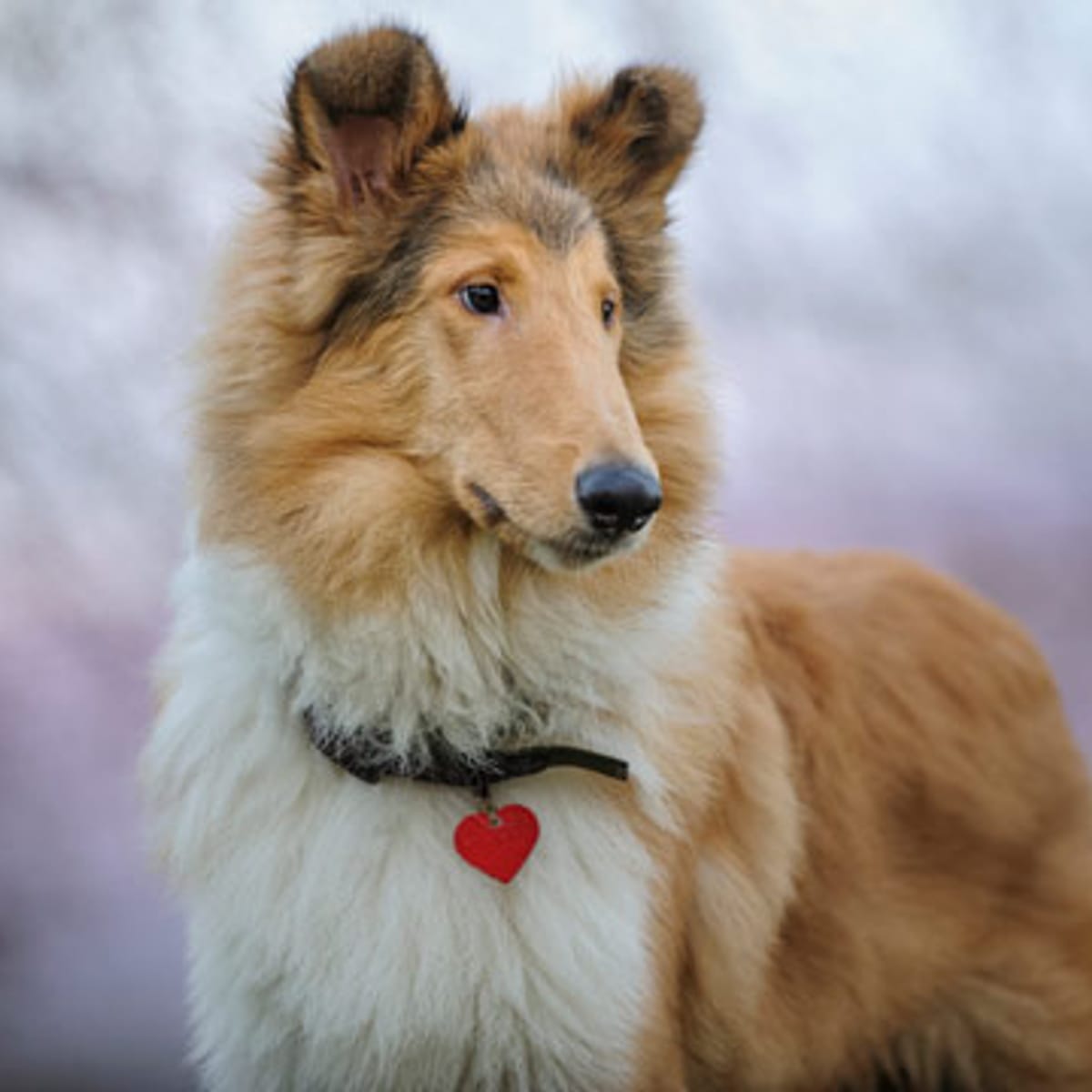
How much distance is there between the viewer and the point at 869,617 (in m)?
4.58

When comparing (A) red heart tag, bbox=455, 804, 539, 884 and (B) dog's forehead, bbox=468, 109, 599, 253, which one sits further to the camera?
(B) dog's forehead, bbox=468, 109, 599, 253

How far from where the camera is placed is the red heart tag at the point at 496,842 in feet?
11.6

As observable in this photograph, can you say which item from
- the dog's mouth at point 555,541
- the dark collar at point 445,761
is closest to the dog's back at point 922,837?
the dark collar at point 445,761

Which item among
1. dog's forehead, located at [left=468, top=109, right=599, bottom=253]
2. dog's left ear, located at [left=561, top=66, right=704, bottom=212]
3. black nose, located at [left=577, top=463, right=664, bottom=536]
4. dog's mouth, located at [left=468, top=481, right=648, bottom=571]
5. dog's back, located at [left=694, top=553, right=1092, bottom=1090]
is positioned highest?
dog's left ear, located at [left=561, top=66, right=704, bottom=212]

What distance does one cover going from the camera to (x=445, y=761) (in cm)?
359

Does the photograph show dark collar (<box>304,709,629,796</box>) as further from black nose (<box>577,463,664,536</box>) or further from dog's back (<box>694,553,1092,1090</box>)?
dog's back (<box>694,553,1092,1090</box>)

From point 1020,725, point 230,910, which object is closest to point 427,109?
point 230,910

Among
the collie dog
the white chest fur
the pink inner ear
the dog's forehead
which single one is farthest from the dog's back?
the pink inner ear

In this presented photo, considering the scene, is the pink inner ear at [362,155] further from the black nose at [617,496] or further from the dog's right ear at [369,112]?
the black nose at [617,496]

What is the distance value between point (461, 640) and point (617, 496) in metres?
0.63

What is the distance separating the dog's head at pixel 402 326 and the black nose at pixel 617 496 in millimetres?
143

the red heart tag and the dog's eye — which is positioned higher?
the dog's eye

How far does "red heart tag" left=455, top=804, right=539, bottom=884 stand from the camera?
354 centimetres

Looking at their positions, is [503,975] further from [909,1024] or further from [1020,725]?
[1020,725]
